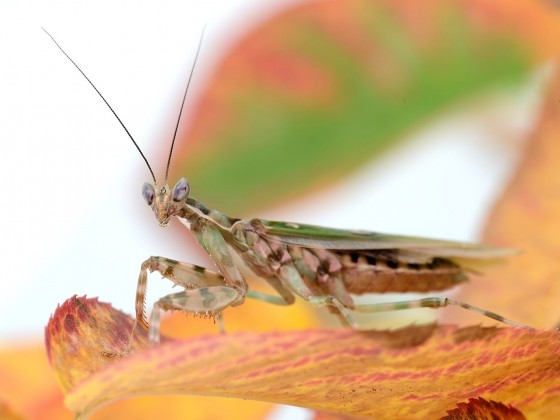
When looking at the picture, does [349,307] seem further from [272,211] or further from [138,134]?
[138,134]

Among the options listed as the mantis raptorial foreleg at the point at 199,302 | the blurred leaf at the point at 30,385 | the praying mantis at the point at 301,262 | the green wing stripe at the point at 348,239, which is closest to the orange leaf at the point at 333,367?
the blurred leaf at the point at 30,385

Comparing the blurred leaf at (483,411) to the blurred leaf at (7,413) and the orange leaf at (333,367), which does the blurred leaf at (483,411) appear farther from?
the blurred leaf at (7,413)

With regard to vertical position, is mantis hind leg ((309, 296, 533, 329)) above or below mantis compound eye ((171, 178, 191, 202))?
below

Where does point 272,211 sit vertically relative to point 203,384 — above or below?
above

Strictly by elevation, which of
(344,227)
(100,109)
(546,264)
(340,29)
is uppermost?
(100,109)

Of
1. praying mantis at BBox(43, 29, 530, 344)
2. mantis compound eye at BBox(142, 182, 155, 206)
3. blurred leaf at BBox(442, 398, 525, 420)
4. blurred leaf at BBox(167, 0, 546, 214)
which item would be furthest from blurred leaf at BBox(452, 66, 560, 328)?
mantis compound eye at BBox(142, 182, 155, 206)

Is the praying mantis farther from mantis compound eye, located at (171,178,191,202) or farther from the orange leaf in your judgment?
the orange leaf

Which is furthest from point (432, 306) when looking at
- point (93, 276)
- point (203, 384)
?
point (203, 384)
